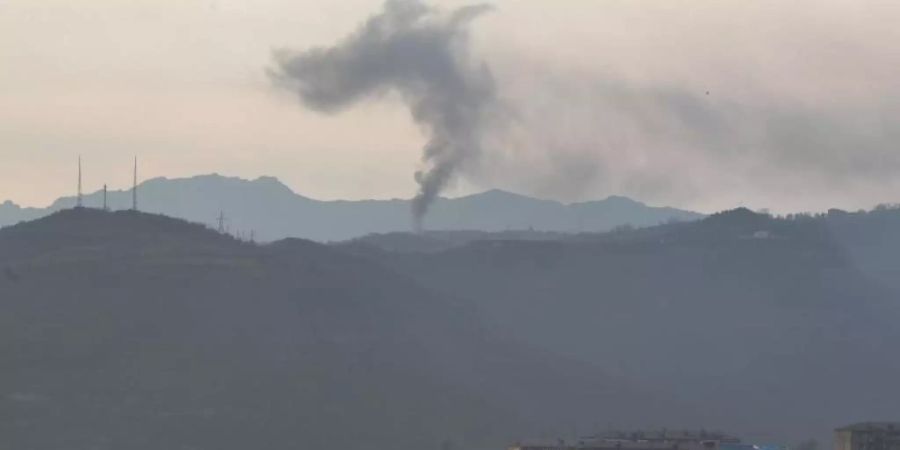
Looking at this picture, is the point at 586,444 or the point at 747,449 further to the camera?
the point at 747,449

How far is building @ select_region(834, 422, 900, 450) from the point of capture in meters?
149

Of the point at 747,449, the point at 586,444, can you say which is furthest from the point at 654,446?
the point at 747,449

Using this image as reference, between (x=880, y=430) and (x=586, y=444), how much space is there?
15.5 m

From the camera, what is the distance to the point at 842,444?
156 metres

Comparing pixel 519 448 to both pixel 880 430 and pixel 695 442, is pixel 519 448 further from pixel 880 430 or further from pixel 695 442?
pixel 880 430

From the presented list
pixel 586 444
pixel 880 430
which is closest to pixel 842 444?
pixel 880 430

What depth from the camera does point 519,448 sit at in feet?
522

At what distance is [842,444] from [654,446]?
1399 cm

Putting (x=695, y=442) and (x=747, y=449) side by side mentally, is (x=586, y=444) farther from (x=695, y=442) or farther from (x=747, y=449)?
(x=747, y=449)

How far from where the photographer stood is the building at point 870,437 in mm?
148625

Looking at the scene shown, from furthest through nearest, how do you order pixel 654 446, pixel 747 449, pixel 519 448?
1. pixel 747 449
2. pixel 519 448
3. pixel 654 446

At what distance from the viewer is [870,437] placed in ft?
495

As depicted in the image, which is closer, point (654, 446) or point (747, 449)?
point (654, 446)

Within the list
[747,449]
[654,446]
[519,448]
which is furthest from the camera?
[747,449]
